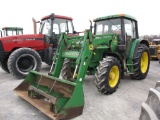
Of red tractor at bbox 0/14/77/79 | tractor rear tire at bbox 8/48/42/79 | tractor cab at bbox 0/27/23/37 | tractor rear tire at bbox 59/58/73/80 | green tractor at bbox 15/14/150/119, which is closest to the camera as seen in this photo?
green tractor at bbox 15/14/150/119

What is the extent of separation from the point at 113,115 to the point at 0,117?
6.97 ft

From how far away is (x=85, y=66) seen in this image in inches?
171

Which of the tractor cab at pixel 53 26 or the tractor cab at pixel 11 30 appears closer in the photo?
the tractor cab at pixel 53 26

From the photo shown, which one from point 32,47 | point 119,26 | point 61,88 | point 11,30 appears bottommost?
point 61,88

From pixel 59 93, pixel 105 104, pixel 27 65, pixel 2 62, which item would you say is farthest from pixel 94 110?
pixel 2 62

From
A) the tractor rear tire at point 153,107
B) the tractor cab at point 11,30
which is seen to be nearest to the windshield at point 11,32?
the tractor cab at point 11,30

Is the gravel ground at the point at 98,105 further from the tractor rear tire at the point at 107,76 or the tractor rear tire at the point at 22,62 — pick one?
the tractor rear tire at the point at 22,62

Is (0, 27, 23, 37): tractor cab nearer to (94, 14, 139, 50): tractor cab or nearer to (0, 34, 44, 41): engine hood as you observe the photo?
(0, 34, 44, 41): engine hood

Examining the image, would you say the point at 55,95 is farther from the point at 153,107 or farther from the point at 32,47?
the point at 32,47

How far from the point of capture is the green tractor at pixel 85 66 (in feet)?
11.8

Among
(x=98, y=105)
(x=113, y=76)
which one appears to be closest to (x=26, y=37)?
(x=113, y=76)

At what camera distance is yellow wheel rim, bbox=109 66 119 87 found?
16.0ft

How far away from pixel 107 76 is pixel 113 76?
42 centimetres

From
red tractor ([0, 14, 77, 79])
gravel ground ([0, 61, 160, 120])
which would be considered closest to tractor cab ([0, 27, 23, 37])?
red tractor ([0, 14, 77, 79])
